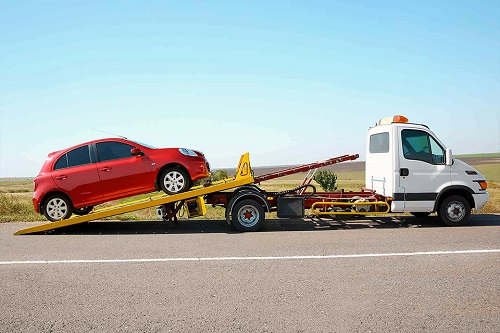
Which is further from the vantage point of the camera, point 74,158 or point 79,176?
point 74,158

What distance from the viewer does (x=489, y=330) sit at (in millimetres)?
4109

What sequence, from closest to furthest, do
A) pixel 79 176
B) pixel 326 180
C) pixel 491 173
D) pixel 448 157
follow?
pixel 79 176 → pixel 448 157 → pixel 326 180 → pixel 491 173

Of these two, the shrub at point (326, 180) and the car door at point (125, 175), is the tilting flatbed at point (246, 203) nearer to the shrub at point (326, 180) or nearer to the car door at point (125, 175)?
the car door at point (125, 175)

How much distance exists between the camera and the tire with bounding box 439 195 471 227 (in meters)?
10.2

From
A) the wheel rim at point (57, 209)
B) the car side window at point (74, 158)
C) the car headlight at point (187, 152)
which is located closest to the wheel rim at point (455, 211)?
the car headlight at point (187, 152)

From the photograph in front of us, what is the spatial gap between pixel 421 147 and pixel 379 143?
100 cm

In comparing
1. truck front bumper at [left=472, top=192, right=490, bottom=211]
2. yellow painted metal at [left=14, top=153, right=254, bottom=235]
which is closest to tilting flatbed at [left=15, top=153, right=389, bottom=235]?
yellow painted metal at [left=14, top=153, right=254, bottom=235]

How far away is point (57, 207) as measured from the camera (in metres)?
10.0

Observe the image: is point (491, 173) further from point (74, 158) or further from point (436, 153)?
point (74, 158)

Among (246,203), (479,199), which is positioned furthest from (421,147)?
(246,203)

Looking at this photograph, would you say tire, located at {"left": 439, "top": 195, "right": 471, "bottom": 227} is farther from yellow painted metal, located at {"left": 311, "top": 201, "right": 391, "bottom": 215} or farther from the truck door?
yellow painted metal, located at {"left": 311, "top": 201, "right": 391, "bottom": 215}

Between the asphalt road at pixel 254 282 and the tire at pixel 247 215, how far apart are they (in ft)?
1.39

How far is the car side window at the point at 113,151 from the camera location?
9977mm

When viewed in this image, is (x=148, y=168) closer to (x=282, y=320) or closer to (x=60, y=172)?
(x=60, y=172)
